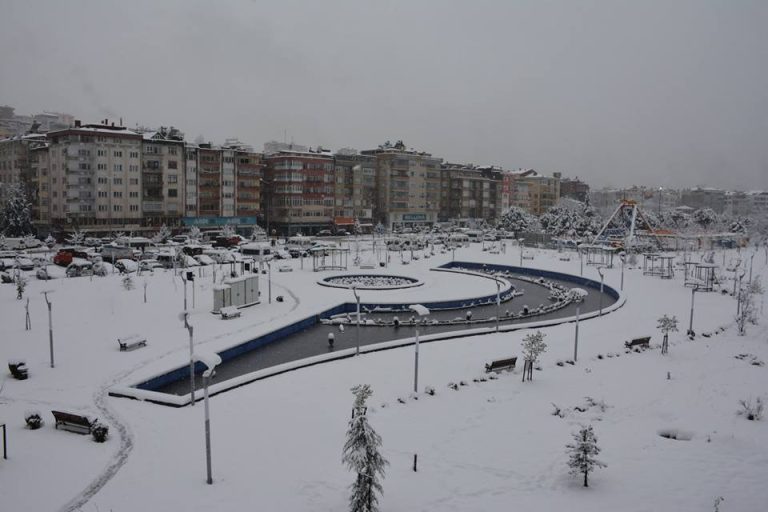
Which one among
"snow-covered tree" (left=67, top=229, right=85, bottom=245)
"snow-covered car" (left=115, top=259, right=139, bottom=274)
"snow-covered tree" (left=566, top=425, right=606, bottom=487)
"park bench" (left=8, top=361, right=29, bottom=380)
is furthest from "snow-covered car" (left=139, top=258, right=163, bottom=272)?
"snow-covered tree" (left=566, top=425, right=606, bottom=487)

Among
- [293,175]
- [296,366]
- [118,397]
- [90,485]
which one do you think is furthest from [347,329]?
[293,175]

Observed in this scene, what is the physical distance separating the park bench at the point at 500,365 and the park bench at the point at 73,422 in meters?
11.5

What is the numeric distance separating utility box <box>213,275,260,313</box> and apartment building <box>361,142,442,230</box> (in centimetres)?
6561

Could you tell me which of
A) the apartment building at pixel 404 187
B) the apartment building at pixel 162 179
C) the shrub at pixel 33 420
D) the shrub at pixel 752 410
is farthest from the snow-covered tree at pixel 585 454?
the apartment building at pixel 404 187

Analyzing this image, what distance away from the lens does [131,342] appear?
21969 mm

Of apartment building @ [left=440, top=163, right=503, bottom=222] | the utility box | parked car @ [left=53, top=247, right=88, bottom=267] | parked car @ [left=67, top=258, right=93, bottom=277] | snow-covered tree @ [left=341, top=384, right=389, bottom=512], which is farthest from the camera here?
apartment building @ [left=440, top=163, right=503, bottom=222]

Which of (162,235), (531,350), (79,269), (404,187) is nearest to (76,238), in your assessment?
(162,235)

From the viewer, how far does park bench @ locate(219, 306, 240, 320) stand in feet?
92.5

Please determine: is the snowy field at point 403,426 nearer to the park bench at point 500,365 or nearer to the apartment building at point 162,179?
the park bench at point 500,365

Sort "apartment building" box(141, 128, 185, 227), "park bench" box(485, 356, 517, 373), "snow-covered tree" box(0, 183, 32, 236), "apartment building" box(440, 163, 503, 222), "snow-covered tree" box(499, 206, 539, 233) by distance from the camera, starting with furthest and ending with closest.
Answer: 1. "apartment building" box(440, 163, 503, 222)
2. "snow-covered tree" box(499, 206, 539, 233)
3. "apartment building" box(141, 128, 185, 227)
4. "snow-covered tree" box(0, 183, 32, 236)
5. "park bench" box(485, 356, 517, 373)

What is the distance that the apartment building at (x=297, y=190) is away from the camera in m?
81.7

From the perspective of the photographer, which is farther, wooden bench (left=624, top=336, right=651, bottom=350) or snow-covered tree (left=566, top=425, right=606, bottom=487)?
wooden bench (left=624, top=336, right=651, bottom=350)

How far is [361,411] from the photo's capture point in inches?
405

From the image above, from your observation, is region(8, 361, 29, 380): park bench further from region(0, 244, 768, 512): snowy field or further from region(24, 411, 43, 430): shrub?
region(24, 411, 43, 430): shrub
